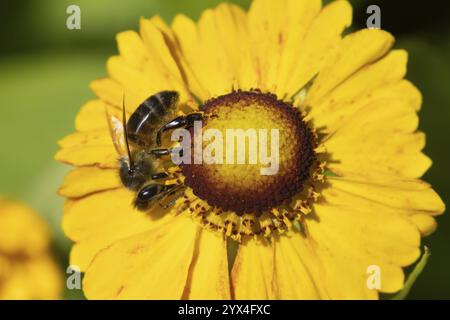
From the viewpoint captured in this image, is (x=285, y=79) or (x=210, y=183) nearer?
(x=210, y=183)

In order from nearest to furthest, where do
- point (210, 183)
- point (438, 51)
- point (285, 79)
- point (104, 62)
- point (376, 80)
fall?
point (210, 183) → point (376, 80) → point (285, 79) → point (438, 51) → point (104, 62)

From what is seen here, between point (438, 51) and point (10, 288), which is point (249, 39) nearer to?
point (438, 51)

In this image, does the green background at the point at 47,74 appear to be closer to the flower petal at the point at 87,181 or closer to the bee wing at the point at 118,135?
the flower petal at the point at 87,181

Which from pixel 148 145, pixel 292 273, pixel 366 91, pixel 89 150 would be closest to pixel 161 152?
pixel 148 145

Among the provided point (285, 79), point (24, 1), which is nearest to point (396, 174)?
point (285, 79)

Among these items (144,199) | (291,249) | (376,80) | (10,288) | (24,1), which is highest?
(24,1)

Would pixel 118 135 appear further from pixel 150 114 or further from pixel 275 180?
pixel 275 180

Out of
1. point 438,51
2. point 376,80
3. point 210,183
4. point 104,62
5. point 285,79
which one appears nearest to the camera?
point 210,183
